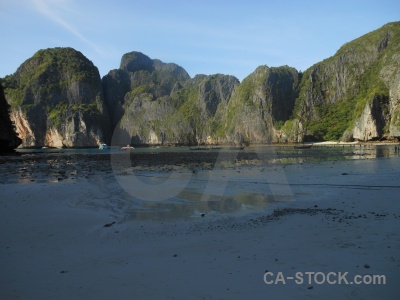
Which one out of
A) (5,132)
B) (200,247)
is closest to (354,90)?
(5,132)

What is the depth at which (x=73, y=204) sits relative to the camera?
49.8 feet

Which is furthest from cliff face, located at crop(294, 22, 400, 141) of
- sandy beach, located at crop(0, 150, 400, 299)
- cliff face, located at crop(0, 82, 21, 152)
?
sandy beach, located at crop(0, 150, 400, 299)

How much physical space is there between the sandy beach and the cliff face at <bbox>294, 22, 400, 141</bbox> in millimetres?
134461

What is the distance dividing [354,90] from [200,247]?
20194cm

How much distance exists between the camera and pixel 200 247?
8.42m

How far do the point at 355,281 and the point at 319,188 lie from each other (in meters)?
13.5

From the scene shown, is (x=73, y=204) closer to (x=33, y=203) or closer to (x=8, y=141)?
(x=33, y=203)

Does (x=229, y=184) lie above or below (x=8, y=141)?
below

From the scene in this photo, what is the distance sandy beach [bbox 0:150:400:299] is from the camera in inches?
235

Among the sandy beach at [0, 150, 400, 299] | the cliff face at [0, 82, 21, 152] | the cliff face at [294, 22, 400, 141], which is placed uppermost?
the cliff face at [294, 22, 400, 141]

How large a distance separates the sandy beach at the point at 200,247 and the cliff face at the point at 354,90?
134461mm

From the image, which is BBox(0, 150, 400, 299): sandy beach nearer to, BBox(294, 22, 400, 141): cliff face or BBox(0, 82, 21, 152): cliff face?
BBox(0, 82, 21, 152): cliff face

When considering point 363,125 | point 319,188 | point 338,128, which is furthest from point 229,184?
point 338,128

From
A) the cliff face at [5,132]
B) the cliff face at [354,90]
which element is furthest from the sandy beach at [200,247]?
the cliff face at [354,90]
